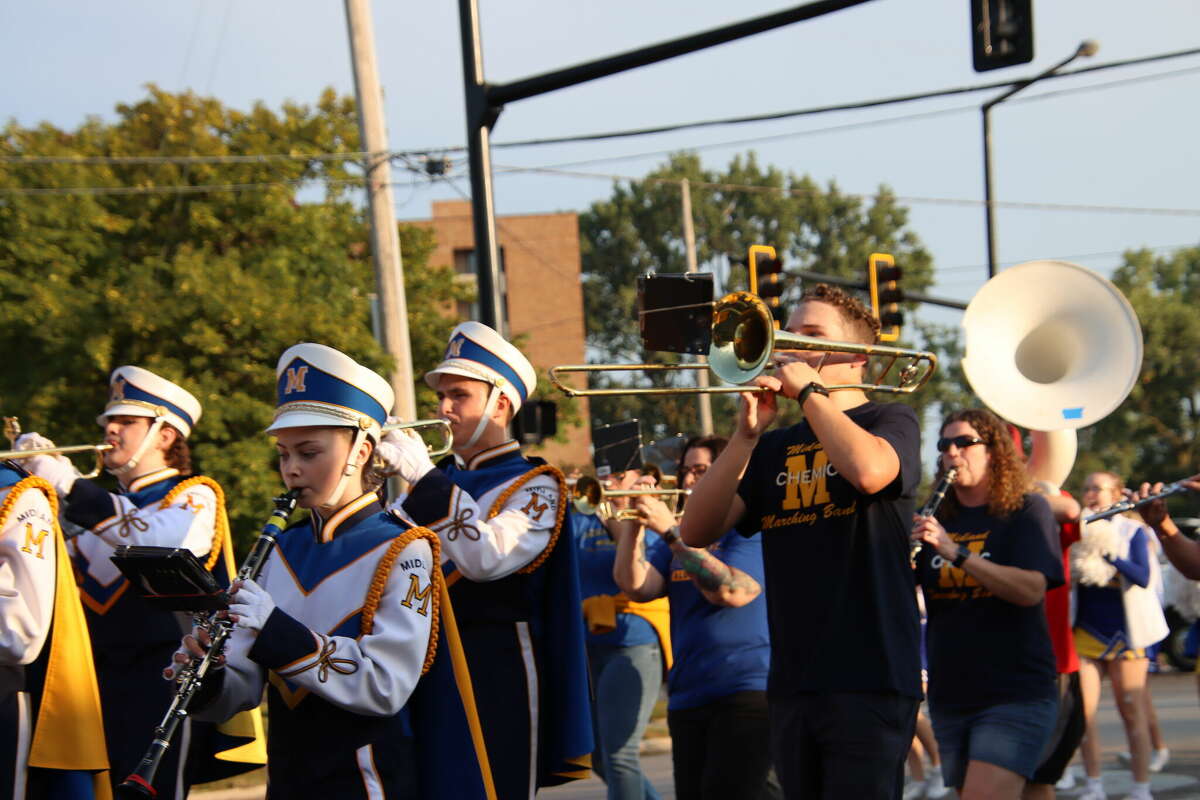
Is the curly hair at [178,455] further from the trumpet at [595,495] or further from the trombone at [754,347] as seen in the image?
the trombone at [754,347]

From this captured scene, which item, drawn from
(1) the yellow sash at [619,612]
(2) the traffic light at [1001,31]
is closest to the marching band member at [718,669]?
(1) the yellow sash at [619,612]

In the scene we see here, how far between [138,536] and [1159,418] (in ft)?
136

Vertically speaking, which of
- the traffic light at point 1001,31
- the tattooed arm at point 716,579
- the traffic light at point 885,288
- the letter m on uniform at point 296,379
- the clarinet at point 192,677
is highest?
the traffic light at point 1001,31

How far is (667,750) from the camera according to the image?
42.0 ft

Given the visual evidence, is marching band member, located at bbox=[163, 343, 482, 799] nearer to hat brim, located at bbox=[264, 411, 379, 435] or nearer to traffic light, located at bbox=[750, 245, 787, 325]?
hat brim, located at bbox=[264, 411, 379, 435]

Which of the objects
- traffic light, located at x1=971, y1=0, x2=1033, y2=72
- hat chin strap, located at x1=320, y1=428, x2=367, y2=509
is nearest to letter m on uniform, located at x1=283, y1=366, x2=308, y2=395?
hat chin strap, located at x1=320, y1=428, x2=367, y2=509

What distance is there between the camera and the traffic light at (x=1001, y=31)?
31.0 feet

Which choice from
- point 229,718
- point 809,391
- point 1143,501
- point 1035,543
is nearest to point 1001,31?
point 1143,501

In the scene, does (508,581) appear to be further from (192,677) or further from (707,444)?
(707,444)

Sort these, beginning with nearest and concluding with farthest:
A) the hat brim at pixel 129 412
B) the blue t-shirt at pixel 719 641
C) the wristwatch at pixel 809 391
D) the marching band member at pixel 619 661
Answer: the wristwatch at pixel 809 391 < the blue t-shirt at pixel 719 641 < the hat brim at pixel 129 412 < the marching band member at pixel 619 661

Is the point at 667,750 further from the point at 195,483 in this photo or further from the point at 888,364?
the point at 888,364

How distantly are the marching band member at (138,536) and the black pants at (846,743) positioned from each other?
6.30ft

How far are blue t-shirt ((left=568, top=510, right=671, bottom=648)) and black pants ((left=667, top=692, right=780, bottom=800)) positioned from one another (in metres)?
1.14

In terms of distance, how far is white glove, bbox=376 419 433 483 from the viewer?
5.12 meters
